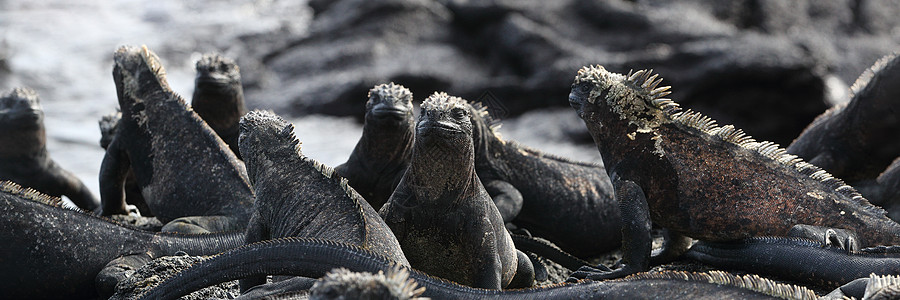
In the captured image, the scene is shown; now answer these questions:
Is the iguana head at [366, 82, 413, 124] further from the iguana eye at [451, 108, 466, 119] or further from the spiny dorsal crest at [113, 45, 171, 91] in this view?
the spiny dorsal crest at [113, 45, 171, 91]

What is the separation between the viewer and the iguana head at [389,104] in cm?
473

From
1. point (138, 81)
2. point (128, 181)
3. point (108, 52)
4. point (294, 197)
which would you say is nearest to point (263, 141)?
point (294, 197)

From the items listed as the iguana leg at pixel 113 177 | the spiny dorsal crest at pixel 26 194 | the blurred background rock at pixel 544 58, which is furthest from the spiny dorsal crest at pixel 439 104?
the blurred background rock at pixel 544 58

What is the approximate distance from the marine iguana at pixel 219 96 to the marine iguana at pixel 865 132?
3.66 metres

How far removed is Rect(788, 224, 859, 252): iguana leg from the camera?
416 cm

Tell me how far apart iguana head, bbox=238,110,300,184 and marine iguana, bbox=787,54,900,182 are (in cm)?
348

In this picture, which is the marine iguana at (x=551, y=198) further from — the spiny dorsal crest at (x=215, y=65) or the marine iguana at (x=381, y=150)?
the spiny dorsal crest at (x=215, y=65)

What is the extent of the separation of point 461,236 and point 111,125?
3664mm

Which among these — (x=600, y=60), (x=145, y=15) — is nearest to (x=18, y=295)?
(x=600, y=60)

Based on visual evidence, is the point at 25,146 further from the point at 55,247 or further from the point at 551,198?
the point at 551,198

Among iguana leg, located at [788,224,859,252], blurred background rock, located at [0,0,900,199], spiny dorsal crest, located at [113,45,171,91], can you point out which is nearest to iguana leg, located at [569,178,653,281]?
iguana leg, located at [788,224,859,252]

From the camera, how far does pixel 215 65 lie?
6.34 meters

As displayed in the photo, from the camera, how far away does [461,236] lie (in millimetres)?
3957

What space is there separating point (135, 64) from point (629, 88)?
127 inches
